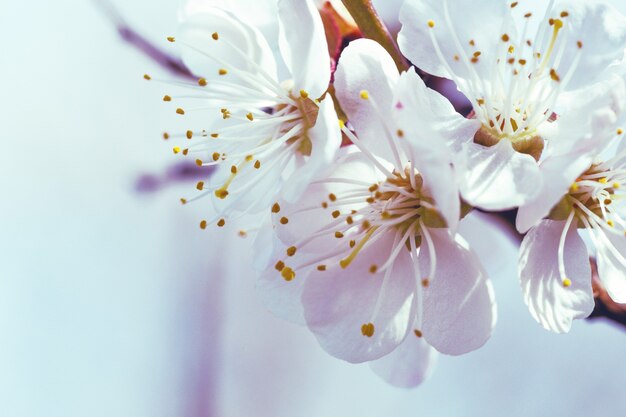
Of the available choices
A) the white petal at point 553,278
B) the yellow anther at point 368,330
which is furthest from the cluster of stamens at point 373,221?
the white petal at point 553,278

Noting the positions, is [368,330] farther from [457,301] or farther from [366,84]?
[366,84]

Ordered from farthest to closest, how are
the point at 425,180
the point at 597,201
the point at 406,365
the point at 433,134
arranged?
the point at 406,365
the point at 597,201
the point at 425,180
the point at 433,134

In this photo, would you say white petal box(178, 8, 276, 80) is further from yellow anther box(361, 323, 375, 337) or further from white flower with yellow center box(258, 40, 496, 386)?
yellow anther box(361, 323, 375, 337)

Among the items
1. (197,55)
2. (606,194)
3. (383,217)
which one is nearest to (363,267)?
(383,217)

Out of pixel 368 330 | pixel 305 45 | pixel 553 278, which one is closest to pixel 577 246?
pixel 553 278

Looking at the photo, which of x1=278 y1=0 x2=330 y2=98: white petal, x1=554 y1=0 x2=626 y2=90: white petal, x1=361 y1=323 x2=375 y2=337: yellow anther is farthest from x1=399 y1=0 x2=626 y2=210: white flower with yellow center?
x1=361 y1=323 x2=375 y2=337: yellow anther

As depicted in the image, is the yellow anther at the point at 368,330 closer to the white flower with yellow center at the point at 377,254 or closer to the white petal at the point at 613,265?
the white flower with yellow center at the point at 377,254

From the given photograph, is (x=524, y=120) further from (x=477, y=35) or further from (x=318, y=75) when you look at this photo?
(x=318, y=75)
